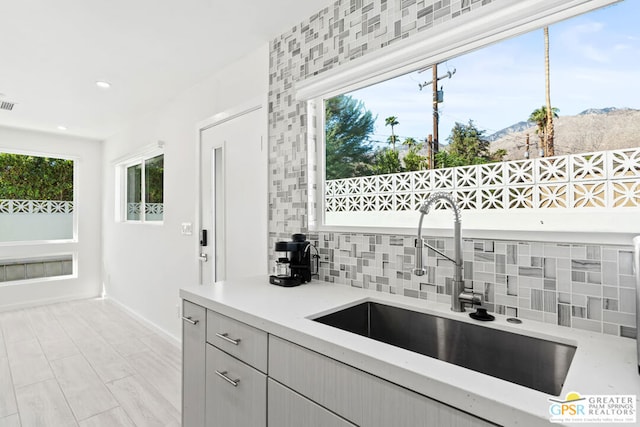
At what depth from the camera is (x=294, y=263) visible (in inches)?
69.9

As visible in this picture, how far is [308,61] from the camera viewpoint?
78.5 inches

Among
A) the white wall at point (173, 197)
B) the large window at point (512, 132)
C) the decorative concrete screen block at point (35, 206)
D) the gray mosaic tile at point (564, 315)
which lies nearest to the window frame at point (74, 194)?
the decorative concrete screen block at point (35, 206)

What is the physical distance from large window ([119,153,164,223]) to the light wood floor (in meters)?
1.29

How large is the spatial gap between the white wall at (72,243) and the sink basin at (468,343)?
5153mm

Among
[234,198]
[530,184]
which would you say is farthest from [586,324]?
[234,198]

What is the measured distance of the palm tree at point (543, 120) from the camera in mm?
1221

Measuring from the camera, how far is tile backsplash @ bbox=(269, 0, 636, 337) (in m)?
1.09

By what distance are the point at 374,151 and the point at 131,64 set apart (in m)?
2.12

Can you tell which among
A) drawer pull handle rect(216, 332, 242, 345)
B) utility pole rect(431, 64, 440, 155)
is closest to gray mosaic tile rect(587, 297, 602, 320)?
utility pole rect(431, 64, 440, 155)

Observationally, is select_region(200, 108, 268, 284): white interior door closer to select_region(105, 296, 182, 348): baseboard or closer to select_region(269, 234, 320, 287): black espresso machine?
select_region(269, 234, 320, 287): black espresso machine

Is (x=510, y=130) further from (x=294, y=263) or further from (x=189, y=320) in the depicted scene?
(x=189, y=320)

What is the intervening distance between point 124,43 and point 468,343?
271 centimetres

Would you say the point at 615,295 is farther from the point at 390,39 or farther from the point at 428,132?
the point at 390,39

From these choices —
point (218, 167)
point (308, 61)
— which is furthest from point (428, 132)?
point (218, 167)
